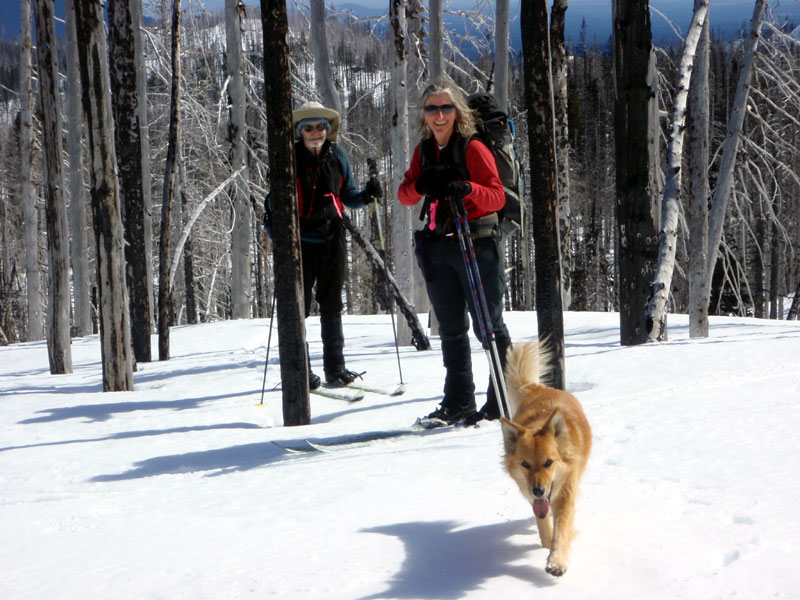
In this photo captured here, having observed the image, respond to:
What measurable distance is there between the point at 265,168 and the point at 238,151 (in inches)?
203

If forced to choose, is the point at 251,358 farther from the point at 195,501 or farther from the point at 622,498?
the point at 622,498

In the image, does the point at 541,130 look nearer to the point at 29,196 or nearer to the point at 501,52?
the point at 501,52

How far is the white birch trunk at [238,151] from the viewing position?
12914mm

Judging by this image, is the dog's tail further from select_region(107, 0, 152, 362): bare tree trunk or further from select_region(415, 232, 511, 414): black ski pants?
select_region(107, 0, 152, 362): bare tree trunk

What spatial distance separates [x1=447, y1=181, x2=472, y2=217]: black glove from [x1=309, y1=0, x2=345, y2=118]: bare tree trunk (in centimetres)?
555

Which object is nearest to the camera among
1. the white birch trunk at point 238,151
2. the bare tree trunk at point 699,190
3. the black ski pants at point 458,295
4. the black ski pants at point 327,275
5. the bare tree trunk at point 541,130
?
the black ski pants at point 458,295

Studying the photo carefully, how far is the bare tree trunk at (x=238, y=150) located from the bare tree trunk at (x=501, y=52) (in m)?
5.07

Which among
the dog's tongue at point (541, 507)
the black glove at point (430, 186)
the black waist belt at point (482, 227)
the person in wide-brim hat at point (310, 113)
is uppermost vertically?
the person in wide-brim hat at point (310, 113)

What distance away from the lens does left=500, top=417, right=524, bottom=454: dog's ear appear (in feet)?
7.98

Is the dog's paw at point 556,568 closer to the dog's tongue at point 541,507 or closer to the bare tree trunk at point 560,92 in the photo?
the dog's tongue at point 541,507

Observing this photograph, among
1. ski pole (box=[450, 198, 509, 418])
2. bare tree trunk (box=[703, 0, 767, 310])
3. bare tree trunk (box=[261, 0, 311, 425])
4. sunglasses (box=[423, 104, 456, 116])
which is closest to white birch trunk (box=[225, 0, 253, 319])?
bare tree trunk (box=[261, 0, 311, 425])

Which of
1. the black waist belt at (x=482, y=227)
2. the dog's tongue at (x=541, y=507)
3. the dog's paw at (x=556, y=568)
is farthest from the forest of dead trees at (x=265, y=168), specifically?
the dog's paw at (x=556, y=568)

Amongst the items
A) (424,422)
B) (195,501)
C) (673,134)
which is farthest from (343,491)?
(673,134)

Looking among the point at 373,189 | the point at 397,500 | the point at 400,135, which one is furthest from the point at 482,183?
the point at 400,135
